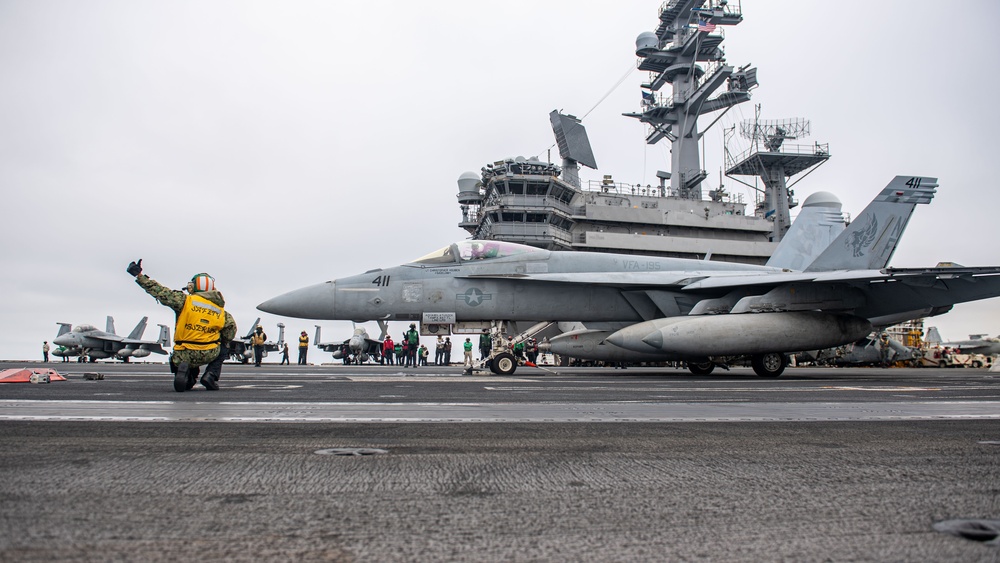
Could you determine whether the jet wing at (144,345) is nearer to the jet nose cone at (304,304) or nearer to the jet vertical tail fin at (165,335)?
the jet vertical tail fin at (165,335)

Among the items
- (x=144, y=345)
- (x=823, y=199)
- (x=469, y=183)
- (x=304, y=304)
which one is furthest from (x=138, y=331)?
(x=823, y=199)

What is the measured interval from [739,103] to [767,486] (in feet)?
178

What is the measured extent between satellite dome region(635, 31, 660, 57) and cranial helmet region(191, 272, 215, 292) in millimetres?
48560

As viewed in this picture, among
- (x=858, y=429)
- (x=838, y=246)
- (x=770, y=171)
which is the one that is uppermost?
(x=770, y=171)

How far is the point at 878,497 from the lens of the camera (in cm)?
209

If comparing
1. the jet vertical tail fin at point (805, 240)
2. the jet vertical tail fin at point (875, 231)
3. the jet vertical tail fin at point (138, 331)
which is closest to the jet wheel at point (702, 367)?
the jet vertical tail fin at point (875, 231)

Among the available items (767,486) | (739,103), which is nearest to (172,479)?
(767,486)

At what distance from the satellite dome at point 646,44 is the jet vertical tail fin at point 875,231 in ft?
121

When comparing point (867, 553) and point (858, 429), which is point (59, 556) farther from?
point (858, 429)

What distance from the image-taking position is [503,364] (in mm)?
14125

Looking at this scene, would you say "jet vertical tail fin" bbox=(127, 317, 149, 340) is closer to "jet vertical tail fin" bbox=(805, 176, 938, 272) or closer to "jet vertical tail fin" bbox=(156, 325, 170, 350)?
"jet vertical tail fin" bbox=(156, 325, 170, 350)

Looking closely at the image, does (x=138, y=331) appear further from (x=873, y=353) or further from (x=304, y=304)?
(x=873, y=353)

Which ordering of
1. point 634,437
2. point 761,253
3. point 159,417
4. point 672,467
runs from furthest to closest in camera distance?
point 761,253 < point 159,417 < point 634,437 < point 672,467

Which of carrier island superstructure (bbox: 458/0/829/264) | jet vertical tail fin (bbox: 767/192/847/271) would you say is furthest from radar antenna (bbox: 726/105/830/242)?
jet vertical tail fin (bbox: 767/192/847/271)
